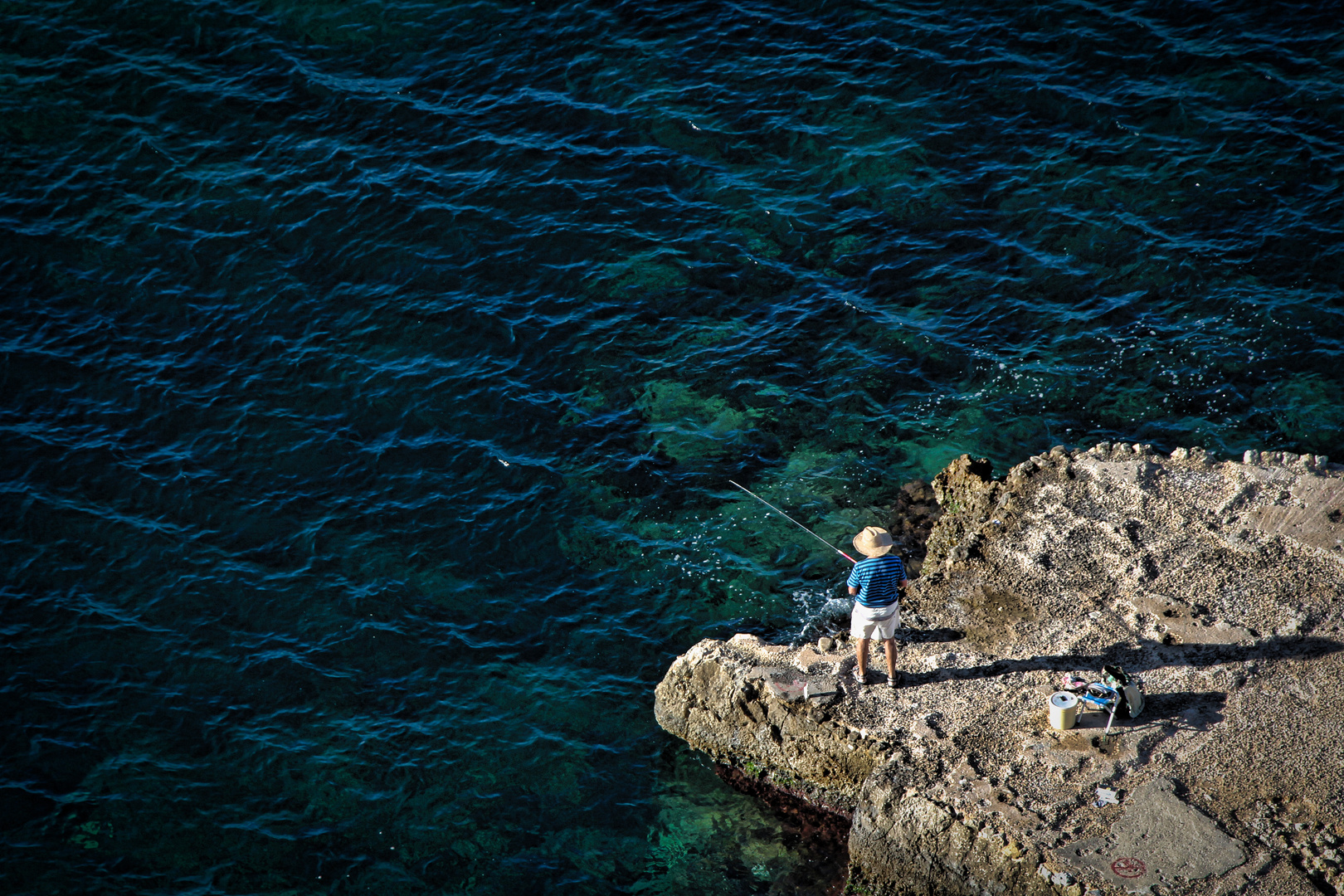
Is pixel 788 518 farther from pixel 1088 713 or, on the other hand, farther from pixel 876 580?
pixel 1088 713

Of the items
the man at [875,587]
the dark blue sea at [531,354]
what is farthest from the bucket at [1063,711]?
the dark blue sea at [531,354]

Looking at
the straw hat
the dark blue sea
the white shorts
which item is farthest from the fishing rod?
the straw hat

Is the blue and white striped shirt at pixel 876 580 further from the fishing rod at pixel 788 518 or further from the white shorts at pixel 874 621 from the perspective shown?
the fishing rod at pixel 788 518

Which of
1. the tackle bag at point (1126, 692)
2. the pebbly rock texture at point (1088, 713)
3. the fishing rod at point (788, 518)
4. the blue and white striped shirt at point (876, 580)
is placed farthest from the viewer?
the fishing rod at point (788, 518)

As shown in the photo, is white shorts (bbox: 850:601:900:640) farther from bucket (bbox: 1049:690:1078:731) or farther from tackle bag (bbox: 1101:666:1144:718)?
tackle bag (bbox: 1101:666:1144:718)

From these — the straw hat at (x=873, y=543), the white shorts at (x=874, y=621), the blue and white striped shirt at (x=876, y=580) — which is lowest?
the white shorts at (x=874, y=621)

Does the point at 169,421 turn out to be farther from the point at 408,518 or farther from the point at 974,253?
the point at 974,253
